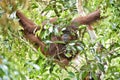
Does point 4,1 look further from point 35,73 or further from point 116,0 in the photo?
point 116,0

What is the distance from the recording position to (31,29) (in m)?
2.69

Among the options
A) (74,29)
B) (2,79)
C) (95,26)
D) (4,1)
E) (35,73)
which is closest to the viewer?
(2,79)

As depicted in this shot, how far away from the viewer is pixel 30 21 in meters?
2.68

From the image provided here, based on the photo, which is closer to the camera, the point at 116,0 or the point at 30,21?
the point at 116,0

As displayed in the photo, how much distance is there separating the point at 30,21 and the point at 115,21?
942 mm

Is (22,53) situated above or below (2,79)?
above

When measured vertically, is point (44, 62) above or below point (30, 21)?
below

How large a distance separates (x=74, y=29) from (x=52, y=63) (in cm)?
73

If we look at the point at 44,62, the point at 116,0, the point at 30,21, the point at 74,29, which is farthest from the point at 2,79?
the point at 30,21

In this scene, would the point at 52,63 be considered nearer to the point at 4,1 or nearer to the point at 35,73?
the point at 35,73

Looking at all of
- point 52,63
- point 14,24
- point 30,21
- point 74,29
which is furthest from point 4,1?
point 30,21

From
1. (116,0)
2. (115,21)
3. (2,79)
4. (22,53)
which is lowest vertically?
(2,79)

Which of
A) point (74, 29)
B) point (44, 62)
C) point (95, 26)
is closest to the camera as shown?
point (44, 62)

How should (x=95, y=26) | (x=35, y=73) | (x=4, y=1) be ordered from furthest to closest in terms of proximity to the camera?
(x=95, y=26) < (x=35, y=73) < (x=4, y=1)
